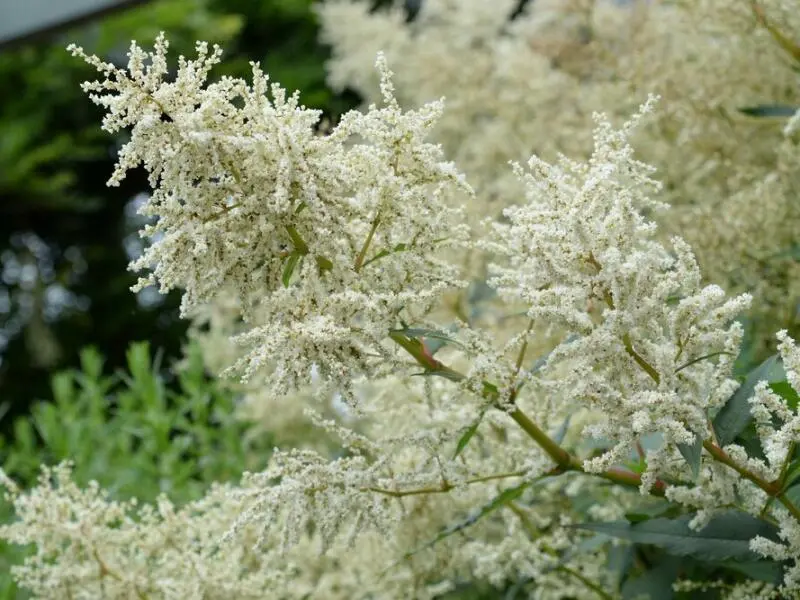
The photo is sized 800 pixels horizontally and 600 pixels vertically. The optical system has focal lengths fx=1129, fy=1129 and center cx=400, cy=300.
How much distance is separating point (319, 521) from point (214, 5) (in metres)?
5.28

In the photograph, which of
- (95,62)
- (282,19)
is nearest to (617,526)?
(95,62)

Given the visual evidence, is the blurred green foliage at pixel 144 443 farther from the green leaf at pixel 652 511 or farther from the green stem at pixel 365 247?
the green stem at pixel 365 247

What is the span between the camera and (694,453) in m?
1.05

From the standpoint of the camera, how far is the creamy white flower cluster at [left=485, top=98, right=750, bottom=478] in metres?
1.05

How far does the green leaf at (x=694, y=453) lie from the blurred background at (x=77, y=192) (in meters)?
3.20

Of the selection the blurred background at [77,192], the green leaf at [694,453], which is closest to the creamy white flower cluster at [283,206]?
the green leaf at [694,453]

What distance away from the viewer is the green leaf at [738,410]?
3.68 feet

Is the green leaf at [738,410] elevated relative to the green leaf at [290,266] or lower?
lower

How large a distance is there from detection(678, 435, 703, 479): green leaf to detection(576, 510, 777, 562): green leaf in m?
0.20

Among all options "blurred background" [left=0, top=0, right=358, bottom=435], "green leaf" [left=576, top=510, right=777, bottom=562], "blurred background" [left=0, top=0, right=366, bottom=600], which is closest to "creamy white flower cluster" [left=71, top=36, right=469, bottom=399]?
"green leaf" [left=576, top=510, right=777, bottom=562]

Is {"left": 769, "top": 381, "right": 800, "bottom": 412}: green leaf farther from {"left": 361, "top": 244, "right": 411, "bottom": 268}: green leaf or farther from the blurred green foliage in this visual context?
the blurred green foliage

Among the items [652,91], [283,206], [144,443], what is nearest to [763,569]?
[283,206]

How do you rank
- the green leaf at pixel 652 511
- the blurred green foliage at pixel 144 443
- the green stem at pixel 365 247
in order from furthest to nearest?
the blurred green foliage at pixel 144 443 → the green leaf at pixel 652 511 → the green stem at pixel 365 247

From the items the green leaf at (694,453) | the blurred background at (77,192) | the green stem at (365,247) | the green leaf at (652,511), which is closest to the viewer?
the green leaf at (694,453)
